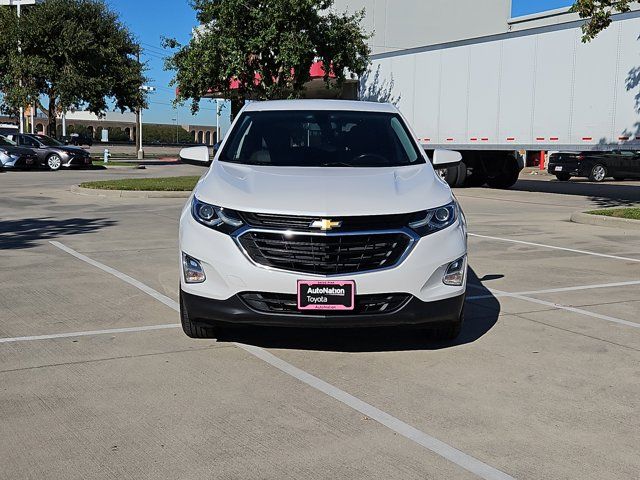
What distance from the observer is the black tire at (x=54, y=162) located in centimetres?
3188

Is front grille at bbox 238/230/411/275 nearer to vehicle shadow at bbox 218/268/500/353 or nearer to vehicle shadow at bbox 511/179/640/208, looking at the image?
vehicle shadow at bbox 218/268/500/353

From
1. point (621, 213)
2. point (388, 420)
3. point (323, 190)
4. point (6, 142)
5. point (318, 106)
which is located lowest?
point (388, 420)

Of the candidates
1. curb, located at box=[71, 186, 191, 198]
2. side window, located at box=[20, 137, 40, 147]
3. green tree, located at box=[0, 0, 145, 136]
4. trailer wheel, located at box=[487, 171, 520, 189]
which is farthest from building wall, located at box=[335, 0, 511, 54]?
curb, located at box=[71, 186, 191, 198]

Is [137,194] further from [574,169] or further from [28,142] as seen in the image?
[574,169]

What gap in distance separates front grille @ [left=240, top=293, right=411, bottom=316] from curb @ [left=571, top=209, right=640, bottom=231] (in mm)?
9546

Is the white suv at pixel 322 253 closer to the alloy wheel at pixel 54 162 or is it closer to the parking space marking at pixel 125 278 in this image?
the parking space marking at pixel 125 278

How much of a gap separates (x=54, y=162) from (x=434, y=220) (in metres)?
29.4

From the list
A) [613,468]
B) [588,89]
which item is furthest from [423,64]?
[613,468]

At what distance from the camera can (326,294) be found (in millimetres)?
4840

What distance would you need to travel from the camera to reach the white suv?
15.9 ft

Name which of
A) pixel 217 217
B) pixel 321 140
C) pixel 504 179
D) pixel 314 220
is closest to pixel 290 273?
pixel 314 220

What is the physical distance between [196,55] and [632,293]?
20.1 m

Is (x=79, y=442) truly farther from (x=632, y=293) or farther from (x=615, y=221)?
(x=615, y=221)

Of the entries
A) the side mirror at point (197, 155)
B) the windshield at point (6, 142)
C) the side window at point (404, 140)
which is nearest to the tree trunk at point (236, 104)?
the windshield at point (6, 142)
